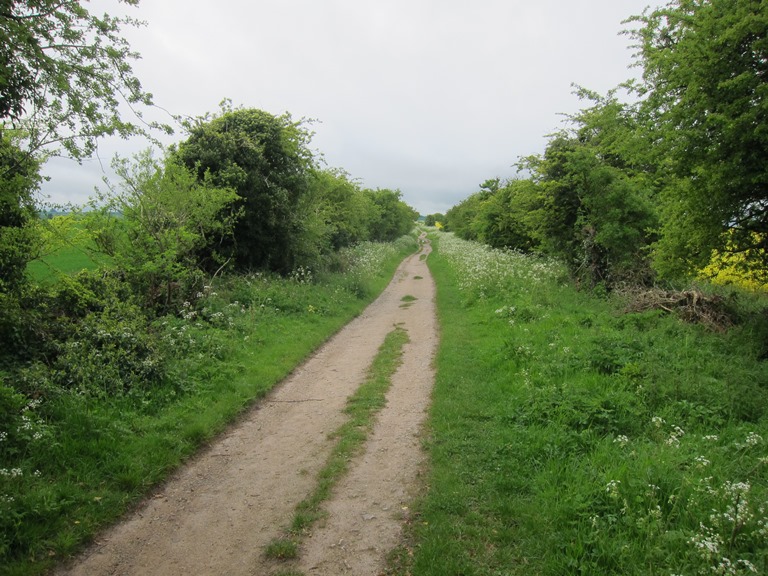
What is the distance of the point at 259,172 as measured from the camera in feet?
58.6

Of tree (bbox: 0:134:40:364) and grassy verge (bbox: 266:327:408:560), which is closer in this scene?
grassy verge (bbox: 266:327:408:560)

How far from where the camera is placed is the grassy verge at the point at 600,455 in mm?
4059

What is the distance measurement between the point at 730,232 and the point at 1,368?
46.4 feet

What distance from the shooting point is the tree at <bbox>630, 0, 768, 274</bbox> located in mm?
7426

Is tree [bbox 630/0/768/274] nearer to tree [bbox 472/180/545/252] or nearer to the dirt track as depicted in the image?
the dirt track

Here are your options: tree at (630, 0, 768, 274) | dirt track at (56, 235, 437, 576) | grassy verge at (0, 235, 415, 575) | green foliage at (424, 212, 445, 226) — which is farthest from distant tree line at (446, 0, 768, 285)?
green foliage at (424, 212, 445, 226)

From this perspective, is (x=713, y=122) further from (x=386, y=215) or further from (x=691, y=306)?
→ (x=386, y=215)

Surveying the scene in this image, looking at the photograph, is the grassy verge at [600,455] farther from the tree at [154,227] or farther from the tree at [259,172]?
the tree at [259,172]

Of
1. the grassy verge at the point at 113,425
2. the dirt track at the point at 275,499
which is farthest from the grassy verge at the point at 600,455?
the grassy verge at the point at 113,425

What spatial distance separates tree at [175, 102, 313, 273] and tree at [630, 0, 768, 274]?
43.0 ft

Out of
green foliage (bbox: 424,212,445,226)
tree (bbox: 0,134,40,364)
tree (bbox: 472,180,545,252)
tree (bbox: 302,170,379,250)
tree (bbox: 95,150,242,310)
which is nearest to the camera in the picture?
tree (bbox: 0,134,40,364)

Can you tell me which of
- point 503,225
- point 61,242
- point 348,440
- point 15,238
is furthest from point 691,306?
point 503,225

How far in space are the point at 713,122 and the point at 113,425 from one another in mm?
10488

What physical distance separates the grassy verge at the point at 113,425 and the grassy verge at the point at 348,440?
1.91 m
